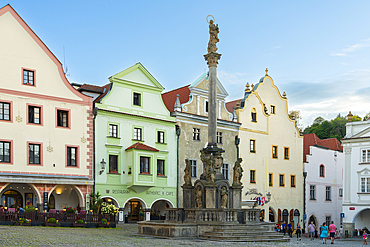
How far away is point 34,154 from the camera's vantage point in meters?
34.0

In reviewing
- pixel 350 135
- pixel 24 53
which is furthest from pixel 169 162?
pixel 350 135

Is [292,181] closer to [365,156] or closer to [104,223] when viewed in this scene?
[365,156]

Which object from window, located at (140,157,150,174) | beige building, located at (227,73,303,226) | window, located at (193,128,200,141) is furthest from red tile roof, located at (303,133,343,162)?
window, located at (140,157,150,174)

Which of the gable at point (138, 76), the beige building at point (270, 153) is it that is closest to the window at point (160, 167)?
the gable at point (138, 76)

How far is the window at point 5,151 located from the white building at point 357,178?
3507 centimetres

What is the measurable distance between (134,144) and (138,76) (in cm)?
586

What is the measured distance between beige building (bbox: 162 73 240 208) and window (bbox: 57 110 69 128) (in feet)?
33.6

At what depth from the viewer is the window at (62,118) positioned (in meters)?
35.8

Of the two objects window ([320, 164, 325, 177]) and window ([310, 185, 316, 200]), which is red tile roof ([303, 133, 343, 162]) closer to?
window ([320, 164, 325, 177])

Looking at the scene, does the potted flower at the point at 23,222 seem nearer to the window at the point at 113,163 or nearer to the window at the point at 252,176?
the window at the point at 113,163

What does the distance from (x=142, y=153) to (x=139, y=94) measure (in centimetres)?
525

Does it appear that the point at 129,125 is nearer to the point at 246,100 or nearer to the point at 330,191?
the point at 246,100

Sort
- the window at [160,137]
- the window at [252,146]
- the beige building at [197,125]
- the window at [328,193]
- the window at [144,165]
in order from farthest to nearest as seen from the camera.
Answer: the window at [328,193], the window at [252,146], the beige building at [197,125], the window at [160,137], the window at [144,165]

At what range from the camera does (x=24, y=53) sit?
34.6 meters
